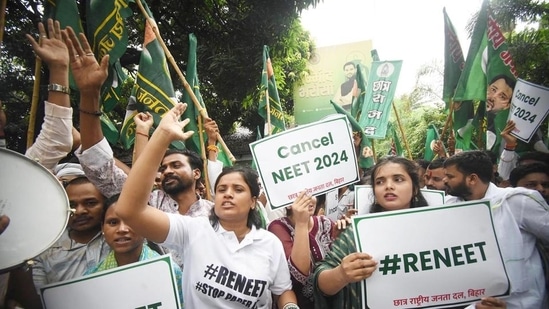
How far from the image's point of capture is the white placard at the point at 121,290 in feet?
5.28

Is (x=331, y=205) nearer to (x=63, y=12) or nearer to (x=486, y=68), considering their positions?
(x=486, y=68)

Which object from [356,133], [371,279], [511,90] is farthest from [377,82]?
[371,279]

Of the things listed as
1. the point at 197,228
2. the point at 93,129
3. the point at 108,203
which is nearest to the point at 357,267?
the point at 197,228

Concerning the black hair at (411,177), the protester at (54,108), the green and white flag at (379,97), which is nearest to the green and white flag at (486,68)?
the green and white flag at (379,97)

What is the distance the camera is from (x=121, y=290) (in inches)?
63.9

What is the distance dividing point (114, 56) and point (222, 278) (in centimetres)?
216

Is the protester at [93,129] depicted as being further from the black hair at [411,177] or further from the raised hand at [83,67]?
the black hair at [411,177]

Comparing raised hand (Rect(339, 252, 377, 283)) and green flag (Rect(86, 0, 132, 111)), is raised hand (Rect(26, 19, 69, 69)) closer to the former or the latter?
green flag (Rect(86, 0, 132, 111))

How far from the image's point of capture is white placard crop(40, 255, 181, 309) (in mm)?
1608

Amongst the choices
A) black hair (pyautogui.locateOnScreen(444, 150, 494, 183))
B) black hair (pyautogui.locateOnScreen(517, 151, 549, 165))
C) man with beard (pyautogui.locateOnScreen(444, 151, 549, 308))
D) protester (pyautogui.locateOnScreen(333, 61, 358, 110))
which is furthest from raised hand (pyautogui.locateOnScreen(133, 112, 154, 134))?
protester (pyautogui.locateOnScreen(333, 61, 358, 110))

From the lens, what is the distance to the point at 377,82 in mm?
4953

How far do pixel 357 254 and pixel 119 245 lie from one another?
3.71 ft

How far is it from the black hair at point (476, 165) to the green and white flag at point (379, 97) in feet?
6.66

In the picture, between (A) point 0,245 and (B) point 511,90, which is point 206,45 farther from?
(A) point 0,245
